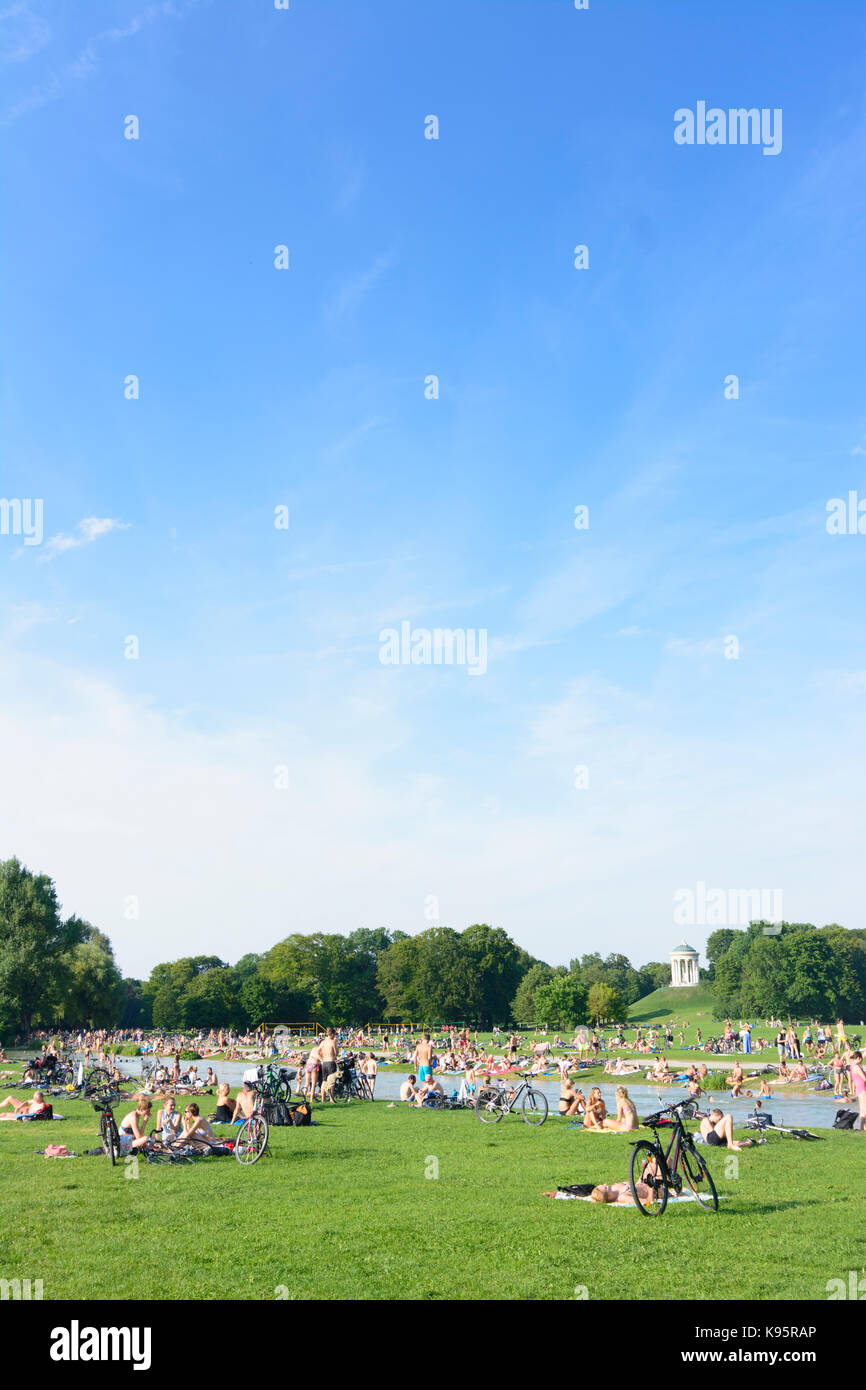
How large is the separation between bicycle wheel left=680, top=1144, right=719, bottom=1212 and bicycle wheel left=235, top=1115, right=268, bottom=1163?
8537 mm

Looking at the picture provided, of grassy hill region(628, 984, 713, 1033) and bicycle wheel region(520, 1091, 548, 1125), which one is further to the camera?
grassy hill region(628, 984, 713, 1033)

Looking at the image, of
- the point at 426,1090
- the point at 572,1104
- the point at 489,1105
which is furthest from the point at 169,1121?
the point at 426,1090

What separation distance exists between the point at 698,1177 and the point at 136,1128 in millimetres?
11534

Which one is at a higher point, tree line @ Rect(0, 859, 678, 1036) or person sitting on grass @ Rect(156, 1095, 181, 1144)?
person sitting on grass @ Rect(156, 1095, 181, 1144)

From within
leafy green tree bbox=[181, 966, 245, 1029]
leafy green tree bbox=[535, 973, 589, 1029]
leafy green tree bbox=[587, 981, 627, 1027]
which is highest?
leafy green tree bbox=[535, 973, 589, 1029]

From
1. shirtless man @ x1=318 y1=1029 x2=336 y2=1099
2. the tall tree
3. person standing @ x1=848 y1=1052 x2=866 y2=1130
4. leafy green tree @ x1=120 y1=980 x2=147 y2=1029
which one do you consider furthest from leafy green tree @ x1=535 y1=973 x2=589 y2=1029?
leafy green tree @ x1=120 y1=980 x2=147 y2=1029

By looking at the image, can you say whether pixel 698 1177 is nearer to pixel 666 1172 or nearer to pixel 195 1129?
pixel 666 1172

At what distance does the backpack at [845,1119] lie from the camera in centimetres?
2397

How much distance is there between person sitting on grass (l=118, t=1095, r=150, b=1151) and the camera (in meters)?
18.7

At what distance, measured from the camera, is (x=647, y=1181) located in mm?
13336

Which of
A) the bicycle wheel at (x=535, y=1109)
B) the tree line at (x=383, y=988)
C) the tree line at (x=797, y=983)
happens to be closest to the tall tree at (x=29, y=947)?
the tree line at (x=383, y=988)

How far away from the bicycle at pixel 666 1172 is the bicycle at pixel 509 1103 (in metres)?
11.5

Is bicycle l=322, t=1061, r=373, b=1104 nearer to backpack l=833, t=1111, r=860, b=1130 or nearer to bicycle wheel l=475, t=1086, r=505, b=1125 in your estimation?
bicycle wheel l=475, t=1086, r=505, b=1125
